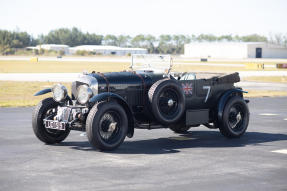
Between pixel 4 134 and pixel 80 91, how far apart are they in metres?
2.71

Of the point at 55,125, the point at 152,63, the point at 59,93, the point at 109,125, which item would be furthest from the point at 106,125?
the point at 152,63

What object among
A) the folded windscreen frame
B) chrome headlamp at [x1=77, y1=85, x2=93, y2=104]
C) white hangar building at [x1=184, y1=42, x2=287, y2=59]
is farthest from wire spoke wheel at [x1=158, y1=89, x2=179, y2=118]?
white hangar building at [x1=184, y1=42, x2=287, y2=59]

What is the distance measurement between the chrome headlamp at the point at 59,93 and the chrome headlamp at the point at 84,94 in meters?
0.36

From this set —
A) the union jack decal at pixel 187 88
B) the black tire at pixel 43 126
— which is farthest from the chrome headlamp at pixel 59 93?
the union jack decal at pixel 187 88

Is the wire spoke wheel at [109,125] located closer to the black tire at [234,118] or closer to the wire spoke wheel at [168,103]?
the wire spoke wheel at [168,103]

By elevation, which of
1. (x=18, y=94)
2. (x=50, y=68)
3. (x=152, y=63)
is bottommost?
(x=18, y=94)

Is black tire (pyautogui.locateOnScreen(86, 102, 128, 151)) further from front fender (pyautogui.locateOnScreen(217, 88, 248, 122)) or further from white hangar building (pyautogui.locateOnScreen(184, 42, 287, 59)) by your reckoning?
white hangar building (pyautogui.locateOnScreen(184, 42, 287, 59))

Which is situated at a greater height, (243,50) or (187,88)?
(243,50)

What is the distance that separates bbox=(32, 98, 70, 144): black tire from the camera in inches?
358

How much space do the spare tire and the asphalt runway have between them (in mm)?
574

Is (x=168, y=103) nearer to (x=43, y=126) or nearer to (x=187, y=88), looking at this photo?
(x=187, y=88)

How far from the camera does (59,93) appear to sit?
9023mm

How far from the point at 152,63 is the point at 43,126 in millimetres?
2707

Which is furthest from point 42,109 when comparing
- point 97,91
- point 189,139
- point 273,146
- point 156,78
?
point 273,146
